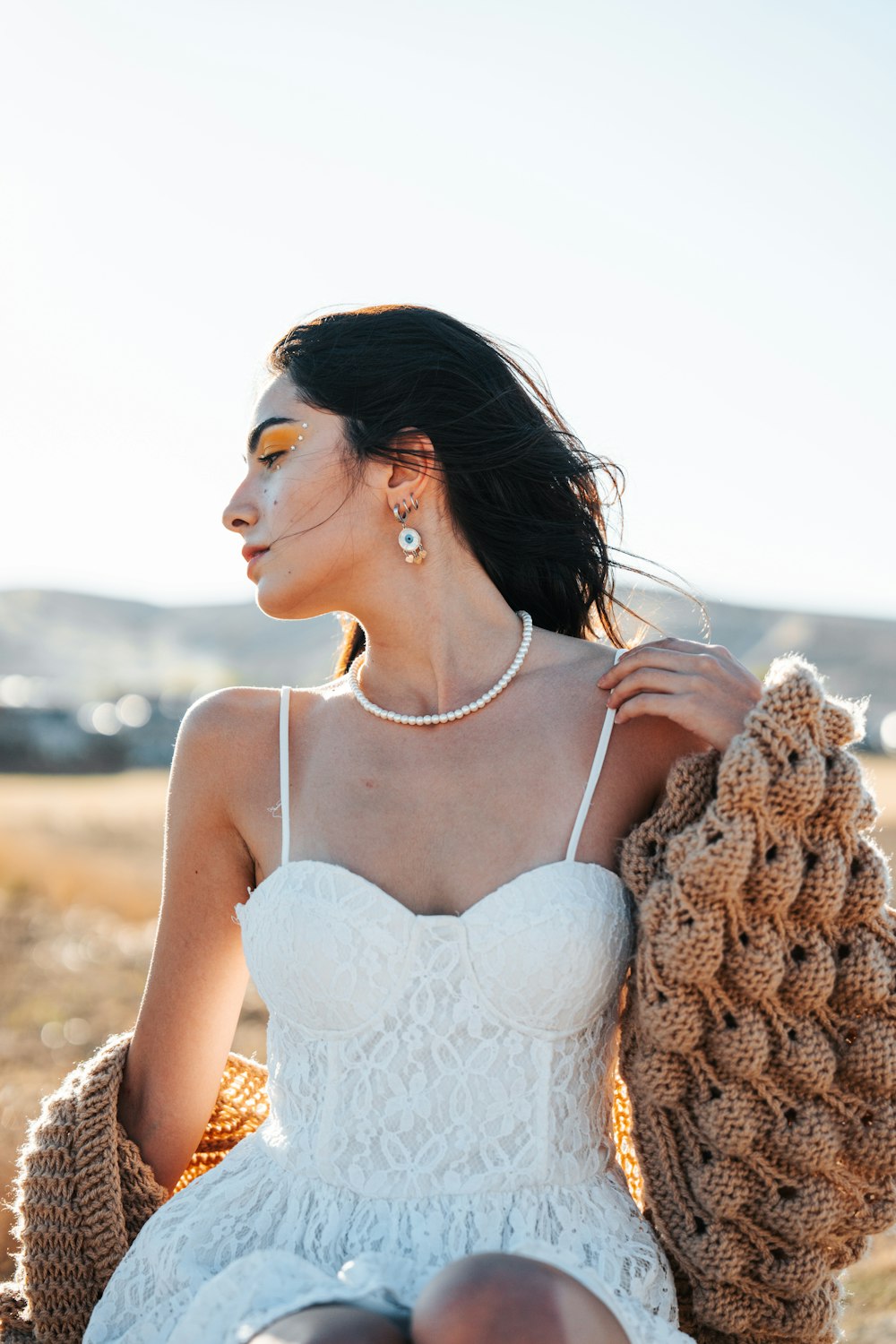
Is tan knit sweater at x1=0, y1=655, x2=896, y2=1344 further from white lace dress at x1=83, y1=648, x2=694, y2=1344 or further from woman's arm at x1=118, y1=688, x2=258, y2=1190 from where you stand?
woman's arm at x1=118, y1=688, x2=258, y2=1190

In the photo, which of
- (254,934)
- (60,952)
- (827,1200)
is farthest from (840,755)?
(60,952)

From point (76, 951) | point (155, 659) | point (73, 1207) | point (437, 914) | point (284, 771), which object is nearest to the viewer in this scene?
point (437, 914)

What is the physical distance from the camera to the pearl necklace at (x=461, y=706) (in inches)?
101

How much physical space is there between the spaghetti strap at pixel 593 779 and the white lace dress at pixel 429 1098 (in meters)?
0.01

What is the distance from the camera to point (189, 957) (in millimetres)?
2615

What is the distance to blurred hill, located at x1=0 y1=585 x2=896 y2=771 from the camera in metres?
19.8

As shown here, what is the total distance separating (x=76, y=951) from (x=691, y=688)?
5.33m

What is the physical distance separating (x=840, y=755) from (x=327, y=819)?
3.24 feet


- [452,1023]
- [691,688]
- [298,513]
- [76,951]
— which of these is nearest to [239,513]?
[298,513]

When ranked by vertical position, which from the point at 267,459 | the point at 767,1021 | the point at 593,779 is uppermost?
the point at 267,459

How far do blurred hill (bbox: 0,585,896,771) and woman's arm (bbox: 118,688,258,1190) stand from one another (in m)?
17.1

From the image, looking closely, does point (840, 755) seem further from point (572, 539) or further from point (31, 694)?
point (31, 694)

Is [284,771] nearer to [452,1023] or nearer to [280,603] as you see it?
[280,603]

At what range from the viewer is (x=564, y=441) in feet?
9.50
